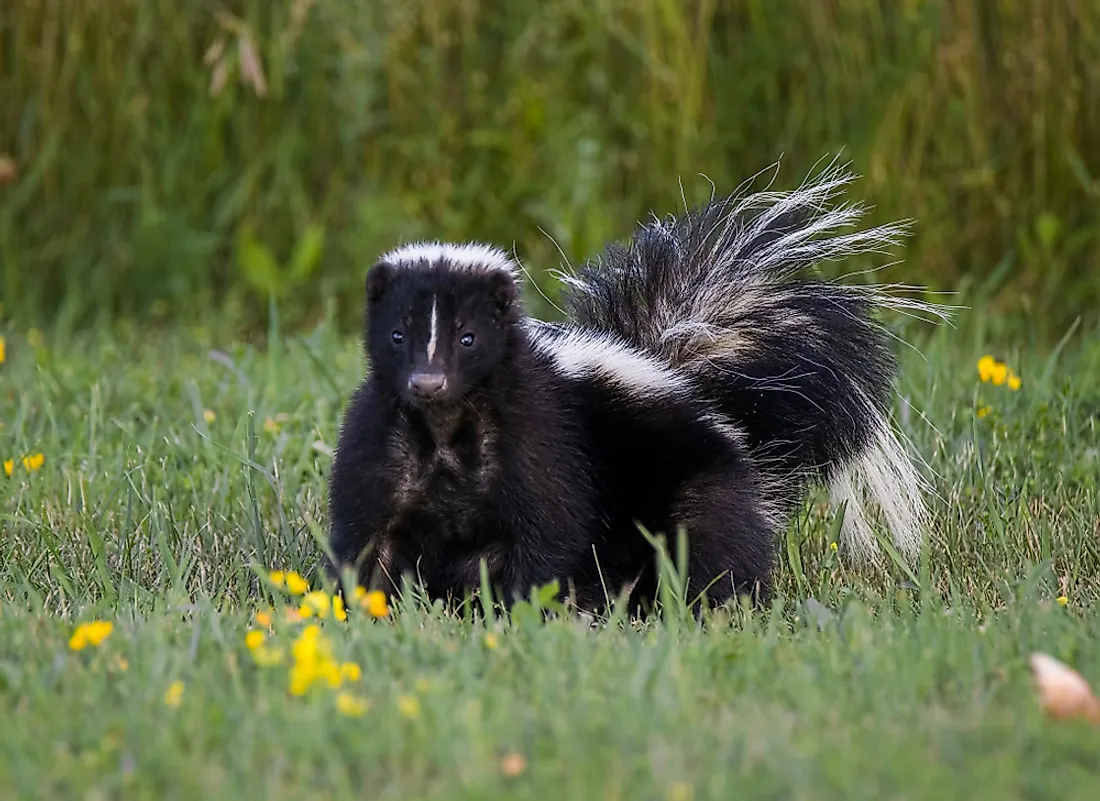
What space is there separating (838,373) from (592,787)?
2354mm

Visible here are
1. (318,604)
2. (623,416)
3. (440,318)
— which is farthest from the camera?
(623,416)

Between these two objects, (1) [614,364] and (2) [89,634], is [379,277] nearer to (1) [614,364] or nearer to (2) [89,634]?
(1) [614,364]

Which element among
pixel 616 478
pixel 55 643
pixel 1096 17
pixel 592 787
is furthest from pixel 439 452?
pixel 1096 17

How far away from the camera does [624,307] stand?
4863 millimetres

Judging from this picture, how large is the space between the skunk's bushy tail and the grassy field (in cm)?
21

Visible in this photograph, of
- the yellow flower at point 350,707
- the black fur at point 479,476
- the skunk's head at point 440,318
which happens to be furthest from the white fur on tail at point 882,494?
the yellow flower at point 350,707

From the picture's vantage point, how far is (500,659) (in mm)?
3213

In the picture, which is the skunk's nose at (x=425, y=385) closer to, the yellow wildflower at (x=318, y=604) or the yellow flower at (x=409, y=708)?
the yellow wildflower at (x=318, y=604)

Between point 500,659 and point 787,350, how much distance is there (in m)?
1.70

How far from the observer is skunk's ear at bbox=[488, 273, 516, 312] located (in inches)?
169

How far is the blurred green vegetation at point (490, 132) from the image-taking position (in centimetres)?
764

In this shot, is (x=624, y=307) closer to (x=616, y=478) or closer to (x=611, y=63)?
(x=616, y=478)

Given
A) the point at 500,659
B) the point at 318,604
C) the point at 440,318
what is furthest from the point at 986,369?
the point at 318,604

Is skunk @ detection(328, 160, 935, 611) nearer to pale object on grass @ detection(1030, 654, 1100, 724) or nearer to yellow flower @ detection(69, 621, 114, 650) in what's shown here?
yellow flower @ detection(69, 621, 114, 650)
